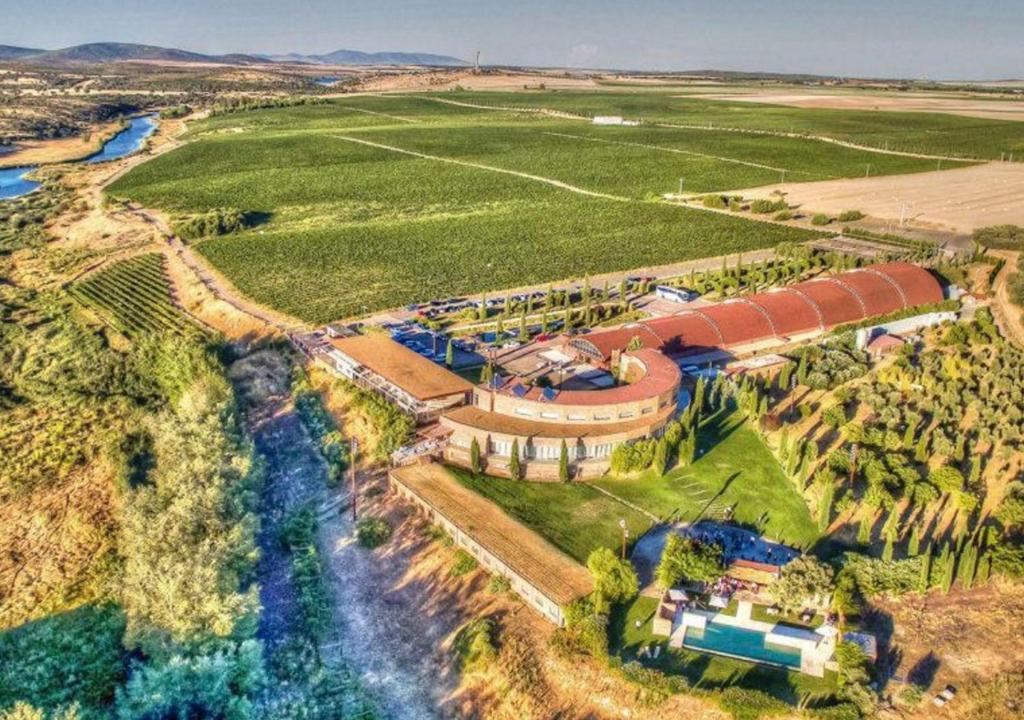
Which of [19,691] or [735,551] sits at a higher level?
[735,551]

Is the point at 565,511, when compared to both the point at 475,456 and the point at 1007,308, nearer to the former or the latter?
the point at 475,456

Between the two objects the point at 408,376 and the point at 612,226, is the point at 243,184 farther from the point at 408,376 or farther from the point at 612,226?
the point at 408,376

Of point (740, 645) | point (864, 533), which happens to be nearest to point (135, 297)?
point (740, 645)

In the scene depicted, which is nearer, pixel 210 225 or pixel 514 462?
pixel 514 462

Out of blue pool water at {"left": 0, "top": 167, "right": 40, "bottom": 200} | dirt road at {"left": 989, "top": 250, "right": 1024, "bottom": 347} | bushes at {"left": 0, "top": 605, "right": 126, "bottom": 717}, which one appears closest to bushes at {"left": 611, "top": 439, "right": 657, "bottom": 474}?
bushes at {"left": 0, "top": 605, "right": 126, "bottom": 717}

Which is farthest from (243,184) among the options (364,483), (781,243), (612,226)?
(364,483)

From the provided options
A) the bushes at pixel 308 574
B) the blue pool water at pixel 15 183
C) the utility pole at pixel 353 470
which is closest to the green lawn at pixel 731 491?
the utility pole at pixel 353 470

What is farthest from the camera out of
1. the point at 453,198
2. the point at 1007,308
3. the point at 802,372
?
the point at 453,198
